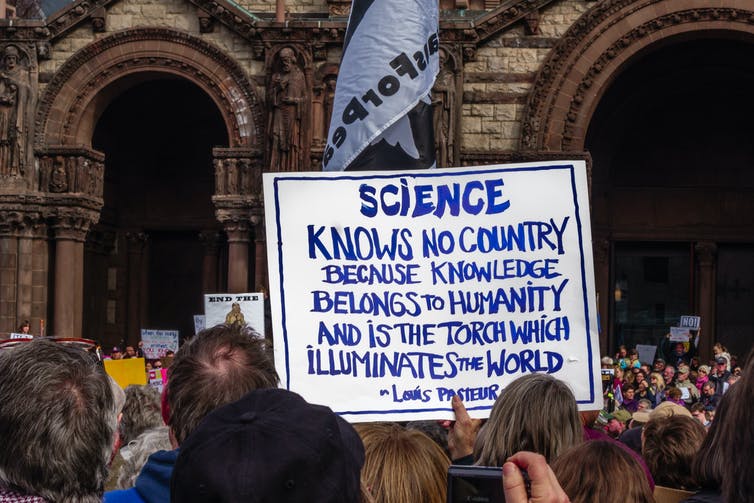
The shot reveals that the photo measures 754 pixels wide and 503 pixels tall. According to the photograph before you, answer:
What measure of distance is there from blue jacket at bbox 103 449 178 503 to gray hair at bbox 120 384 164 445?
2102 millimetres

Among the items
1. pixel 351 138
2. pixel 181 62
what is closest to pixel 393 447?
pixel 351 138

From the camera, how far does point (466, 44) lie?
19.7 metres

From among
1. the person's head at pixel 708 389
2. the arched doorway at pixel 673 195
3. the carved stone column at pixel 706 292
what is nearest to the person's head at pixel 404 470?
the person's head at pixel 708 389

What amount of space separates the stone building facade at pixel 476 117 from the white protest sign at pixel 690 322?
58.0 inches

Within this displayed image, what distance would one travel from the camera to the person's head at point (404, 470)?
11.6 ft

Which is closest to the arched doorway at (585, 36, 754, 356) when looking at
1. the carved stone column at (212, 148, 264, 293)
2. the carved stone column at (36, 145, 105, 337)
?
the carved stone column at (212, 148, 264, 293)

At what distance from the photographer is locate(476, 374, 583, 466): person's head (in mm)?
3934

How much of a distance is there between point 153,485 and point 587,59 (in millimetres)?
17295

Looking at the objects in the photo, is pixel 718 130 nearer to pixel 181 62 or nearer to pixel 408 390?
pixel 181 62

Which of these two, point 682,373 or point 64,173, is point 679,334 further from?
point 64,173

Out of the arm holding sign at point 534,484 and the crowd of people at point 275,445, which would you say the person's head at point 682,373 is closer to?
the crowd of people at point 275,445

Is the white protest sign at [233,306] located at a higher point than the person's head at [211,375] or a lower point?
higher

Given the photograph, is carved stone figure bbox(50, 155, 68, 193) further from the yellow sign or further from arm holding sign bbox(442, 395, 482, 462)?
arm holding sign bbox(442, 395, 482, 462)

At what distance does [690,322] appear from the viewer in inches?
838
